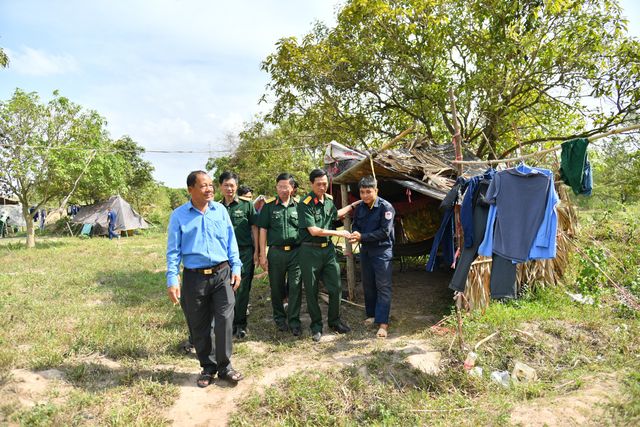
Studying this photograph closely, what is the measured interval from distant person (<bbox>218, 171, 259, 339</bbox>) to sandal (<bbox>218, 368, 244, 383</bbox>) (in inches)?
41.9

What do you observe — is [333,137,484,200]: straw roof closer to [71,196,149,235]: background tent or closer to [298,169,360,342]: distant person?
[298,169,360,342]: distant person

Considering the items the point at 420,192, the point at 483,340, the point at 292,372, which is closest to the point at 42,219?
the point at 420,192

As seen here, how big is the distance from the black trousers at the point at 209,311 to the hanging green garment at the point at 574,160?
10.5 feet

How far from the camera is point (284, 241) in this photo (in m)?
4.85

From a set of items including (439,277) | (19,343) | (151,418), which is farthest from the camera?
(439,277)

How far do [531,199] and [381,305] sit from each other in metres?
2.03

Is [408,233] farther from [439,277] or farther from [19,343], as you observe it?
[19,343]

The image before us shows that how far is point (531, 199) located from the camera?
12.8ft

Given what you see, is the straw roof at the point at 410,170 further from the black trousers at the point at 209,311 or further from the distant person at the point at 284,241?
the black trousers at the point at 209,311

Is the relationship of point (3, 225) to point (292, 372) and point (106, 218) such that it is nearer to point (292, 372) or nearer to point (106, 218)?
point (106, 218)

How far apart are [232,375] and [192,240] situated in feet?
4.12

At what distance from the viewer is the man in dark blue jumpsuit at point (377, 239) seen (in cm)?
482

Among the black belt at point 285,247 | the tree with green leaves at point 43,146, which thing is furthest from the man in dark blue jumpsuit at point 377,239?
the tree with green leaves at point 43,146

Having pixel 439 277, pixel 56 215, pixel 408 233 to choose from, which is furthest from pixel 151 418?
pixel 56 215
